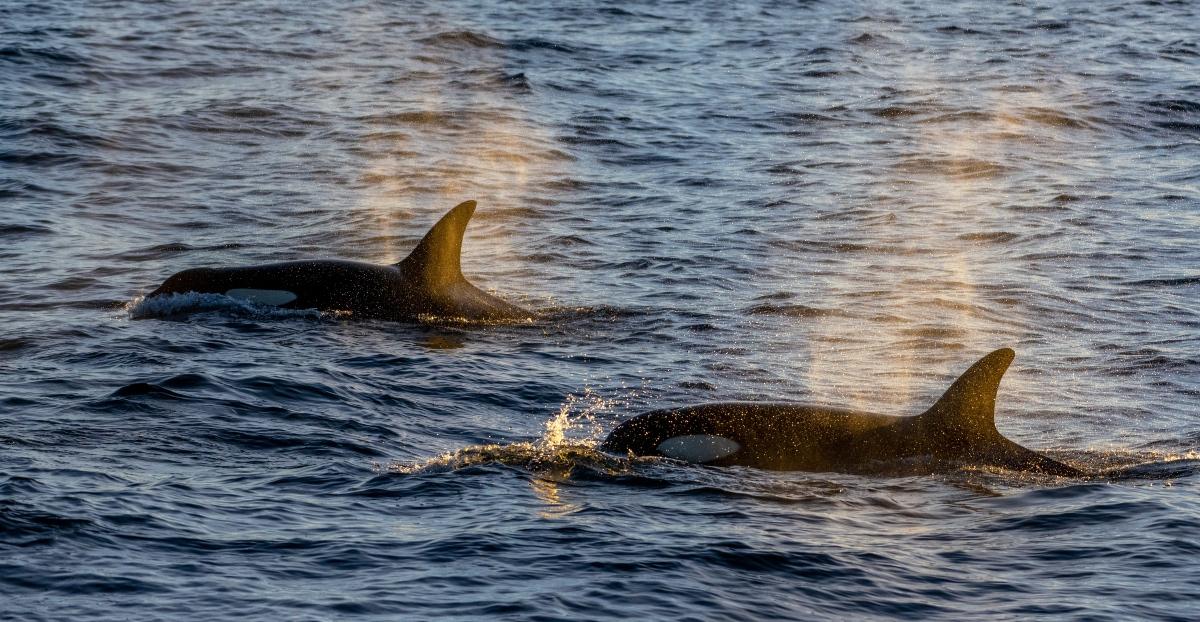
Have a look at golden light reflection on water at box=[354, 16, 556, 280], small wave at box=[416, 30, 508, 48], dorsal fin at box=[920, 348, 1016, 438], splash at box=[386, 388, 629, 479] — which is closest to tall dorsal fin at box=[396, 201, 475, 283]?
golden light reflection on water at box=[354, 16, 556, 280]

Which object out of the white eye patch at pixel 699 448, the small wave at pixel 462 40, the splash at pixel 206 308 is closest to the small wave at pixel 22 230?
the splash at pixel 206 308

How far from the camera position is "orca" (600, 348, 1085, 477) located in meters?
10.5

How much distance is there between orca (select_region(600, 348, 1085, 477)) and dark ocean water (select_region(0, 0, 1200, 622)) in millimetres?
165

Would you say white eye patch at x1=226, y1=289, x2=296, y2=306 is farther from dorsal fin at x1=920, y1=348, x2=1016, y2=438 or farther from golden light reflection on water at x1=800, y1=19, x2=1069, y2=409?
dorsal fin at x1=920, y1=348, x2=1016, y2=438

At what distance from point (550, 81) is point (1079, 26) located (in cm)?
1613

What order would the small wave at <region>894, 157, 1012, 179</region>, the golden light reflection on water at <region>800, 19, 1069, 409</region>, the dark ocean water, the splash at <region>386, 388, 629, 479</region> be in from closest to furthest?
the dark ocean water → the splash at <region>386, 388, 629, 479</region> → the golden light reflection on water at <region>800, 19, 1069, 409</region> → the small wave at <region>894, 157, 1012, 179</region>

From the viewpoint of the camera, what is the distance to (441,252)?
15.9 m

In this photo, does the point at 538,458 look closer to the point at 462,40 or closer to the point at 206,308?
the point at 206,308

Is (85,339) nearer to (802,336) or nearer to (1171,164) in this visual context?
(802,336)

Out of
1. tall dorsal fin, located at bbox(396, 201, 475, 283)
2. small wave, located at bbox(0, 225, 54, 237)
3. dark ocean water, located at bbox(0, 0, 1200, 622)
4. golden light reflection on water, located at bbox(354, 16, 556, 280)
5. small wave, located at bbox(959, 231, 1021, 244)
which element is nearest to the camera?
dark ocean water, located at bbox(0, 0, 1200, 622)

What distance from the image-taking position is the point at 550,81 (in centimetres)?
3344

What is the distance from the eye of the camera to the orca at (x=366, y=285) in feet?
52.1

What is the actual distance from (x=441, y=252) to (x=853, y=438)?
6309 millimetres

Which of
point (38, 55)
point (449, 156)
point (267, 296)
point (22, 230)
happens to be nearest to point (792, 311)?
point (267, 296)
